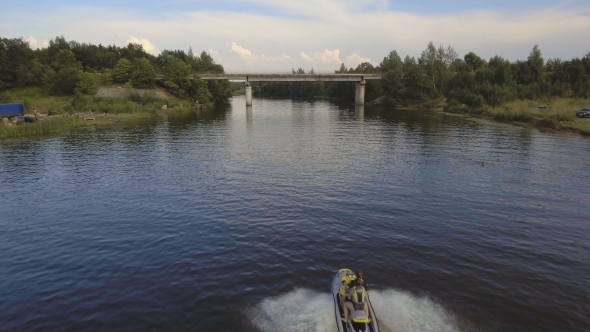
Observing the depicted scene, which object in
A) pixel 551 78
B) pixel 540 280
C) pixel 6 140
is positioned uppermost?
pixel 551 78

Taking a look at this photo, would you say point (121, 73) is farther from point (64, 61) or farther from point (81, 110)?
point (81, 110)

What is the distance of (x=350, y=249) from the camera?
28062mm

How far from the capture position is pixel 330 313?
20.4 meters

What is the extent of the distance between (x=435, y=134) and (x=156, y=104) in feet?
317

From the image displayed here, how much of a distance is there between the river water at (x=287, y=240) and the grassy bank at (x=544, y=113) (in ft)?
107

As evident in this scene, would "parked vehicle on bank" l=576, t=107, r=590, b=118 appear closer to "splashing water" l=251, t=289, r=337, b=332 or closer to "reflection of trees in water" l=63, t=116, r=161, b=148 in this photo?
"splashing water" l=251, t=289, r=337, b=332

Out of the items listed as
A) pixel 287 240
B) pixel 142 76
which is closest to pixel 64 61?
pixel 142 76

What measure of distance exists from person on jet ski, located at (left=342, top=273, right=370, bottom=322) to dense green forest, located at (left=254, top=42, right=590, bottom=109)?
13121 centimetres

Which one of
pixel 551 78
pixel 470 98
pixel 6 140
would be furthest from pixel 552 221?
pixel 551 78

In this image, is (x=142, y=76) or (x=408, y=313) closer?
(x=408, y=313)

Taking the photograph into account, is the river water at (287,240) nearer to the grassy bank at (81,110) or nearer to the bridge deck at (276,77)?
the grassy bank at (81,110)

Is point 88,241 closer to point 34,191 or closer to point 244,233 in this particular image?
point 244,233

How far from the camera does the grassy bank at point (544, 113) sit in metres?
85.9

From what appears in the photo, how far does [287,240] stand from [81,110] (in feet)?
363
